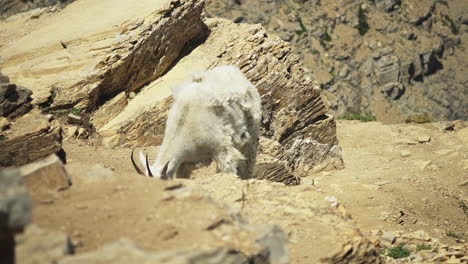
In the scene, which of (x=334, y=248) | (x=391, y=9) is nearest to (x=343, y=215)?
(x=334, y=248)

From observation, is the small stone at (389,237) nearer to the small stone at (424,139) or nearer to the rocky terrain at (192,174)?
the rocky terrain at (192,174)

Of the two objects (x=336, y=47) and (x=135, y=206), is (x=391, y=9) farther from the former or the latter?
(x=135, y=206)

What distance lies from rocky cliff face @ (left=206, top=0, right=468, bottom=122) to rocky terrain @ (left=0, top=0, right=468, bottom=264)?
12.0 meters

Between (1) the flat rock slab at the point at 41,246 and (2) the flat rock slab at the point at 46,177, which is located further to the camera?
(2) the flat rock slab at the point at 46,177

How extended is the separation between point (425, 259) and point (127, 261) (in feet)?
17.2

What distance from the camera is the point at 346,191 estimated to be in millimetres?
10492

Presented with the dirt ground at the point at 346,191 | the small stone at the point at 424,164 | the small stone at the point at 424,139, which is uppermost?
the dirt ground at the point at 346,191

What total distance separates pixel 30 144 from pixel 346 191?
630 cm

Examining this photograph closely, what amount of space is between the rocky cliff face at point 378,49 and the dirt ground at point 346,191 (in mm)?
11836

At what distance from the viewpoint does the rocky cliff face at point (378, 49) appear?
94.5 feet

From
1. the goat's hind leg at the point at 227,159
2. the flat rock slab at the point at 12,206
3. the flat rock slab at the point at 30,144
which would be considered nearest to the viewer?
the flat rock slab at the point at 12,206

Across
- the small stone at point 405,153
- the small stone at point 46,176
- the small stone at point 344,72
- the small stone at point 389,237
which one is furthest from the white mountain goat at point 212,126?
the small stone at point 344,72

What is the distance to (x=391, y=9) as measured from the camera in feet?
107

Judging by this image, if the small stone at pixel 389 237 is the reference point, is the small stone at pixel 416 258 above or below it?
above
